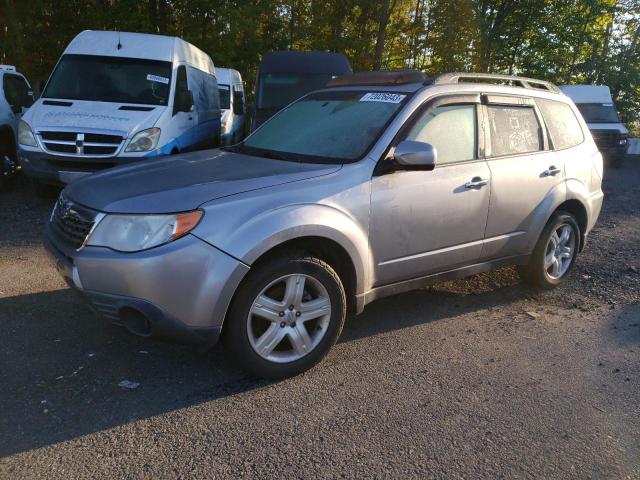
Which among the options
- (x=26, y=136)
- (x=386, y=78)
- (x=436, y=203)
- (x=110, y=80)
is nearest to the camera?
(x=436, y=203)

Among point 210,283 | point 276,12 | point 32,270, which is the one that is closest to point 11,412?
point 210,283

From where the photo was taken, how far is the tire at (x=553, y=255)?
4.95 metres

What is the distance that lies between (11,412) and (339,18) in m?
21.9

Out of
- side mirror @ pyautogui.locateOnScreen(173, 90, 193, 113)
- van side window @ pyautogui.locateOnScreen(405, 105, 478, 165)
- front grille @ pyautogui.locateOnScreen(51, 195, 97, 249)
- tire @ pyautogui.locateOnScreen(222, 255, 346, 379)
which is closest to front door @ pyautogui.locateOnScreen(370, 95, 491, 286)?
van side window @ pyautogui.locateOnScreen(405, 105, 478, 165)

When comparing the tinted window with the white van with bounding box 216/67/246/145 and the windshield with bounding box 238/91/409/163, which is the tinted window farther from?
the windshield with bounding box 238/91/409/163

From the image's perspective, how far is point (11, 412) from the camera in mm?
2949

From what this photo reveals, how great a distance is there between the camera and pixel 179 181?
11.1 feet

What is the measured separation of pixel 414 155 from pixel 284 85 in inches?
334

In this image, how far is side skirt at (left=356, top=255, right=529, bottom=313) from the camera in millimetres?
3768

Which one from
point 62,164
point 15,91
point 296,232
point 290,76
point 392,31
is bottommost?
point 62,164

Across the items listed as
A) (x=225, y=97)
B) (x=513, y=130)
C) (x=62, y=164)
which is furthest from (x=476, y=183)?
(x=225, y=97)

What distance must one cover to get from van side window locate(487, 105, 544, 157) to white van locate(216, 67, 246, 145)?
8064 millimetres

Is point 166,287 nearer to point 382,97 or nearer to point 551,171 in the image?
point 382,97

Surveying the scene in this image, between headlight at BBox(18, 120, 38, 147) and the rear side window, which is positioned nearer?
the rear side window
